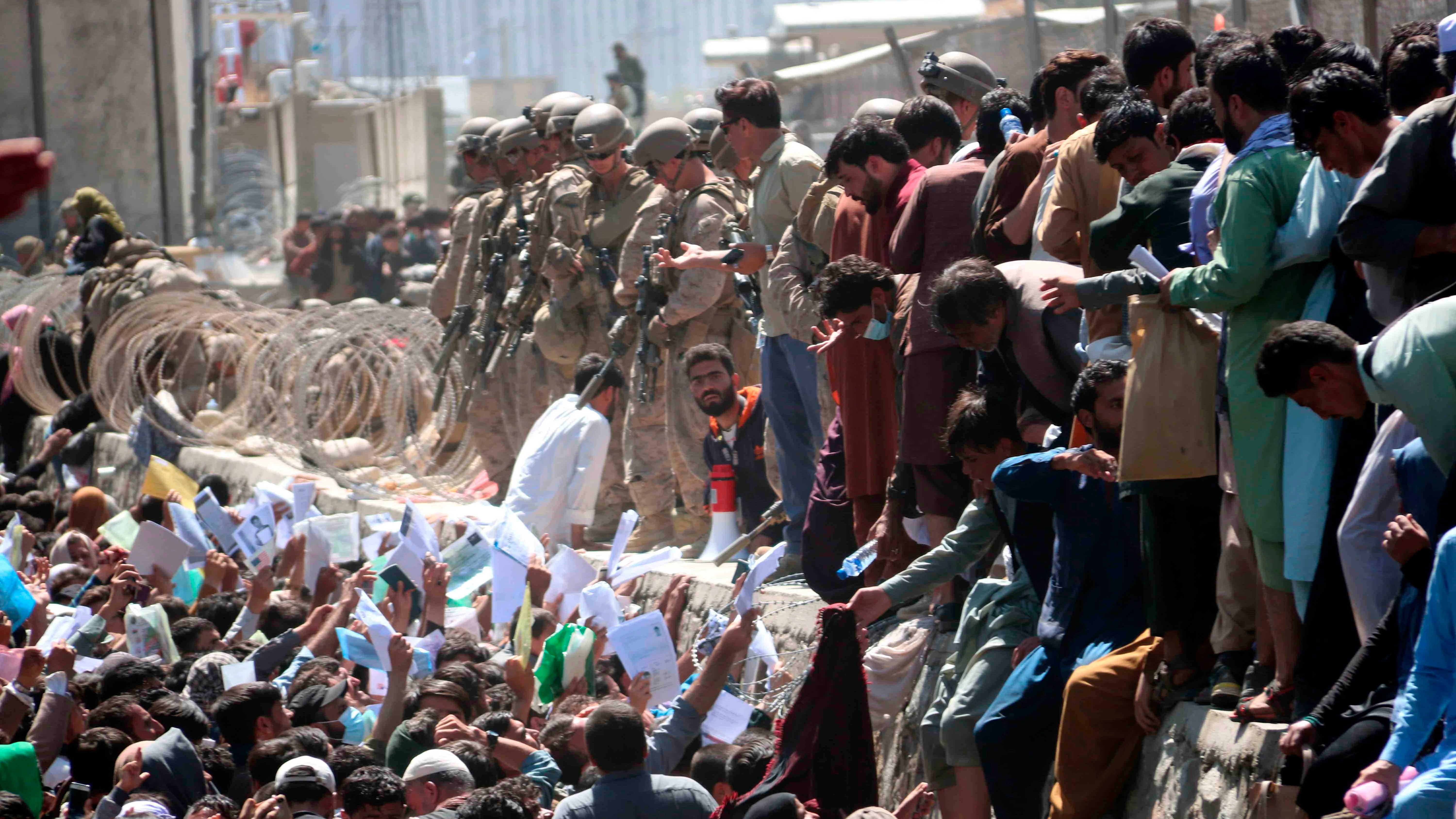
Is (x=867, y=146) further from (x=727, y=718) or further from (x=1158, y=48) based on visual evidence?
(x=727, y=718)

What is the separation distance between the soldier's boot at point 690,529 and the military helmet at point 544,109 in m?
2.54

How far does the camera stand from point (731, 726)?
5699 millimetres

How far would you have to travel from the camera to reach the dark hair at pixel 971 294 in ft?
18.5

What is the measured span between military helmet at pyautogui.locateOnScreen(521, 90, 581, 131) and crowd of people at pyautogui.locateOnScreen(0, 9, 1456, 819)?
7.01ft

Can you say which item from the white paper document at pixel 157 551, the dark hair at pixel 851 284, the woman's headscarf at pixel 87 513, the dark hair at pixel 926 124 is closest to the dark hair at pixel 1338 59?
the dark hair at pixel 851 284

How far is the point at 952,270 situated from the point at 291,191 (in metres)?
30.9

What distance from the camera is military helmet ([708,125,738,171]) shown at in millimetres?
9156

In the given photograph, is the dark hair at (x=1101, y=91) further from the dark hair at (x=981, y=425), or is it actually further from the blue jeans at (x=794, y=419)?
the blue jeans at (x=794, y=419)

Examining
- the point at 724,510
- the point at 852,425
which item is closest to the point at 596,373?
the point at 724,510

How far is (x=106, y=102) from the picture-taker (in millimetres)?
25844

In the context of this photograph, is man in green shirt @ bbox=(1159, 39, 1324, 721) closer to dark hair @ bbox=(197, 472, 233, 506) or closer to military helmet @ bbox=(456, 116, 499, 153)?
military helmet @ bbox=(456, 116, 499, 153)

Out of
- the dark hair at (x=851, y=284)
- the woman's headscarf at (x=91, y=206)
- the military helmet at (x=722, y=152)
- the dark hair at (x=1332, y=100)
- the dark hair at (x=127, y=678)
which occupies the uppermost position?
the dark hair at (x=1332, y=100)

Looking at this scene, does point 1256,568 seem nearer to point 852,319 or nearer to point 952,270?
point 952,270

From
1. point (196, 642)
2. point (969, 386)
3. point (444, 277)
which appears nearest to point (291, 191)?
point (444, 277)
